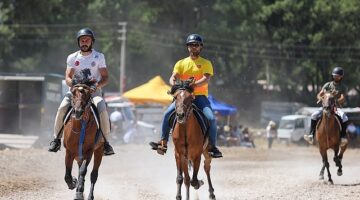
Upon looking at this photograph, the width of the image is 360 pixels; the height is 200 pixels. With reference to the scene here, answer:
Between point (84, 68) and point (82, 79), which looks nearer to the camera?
point (82, 79)

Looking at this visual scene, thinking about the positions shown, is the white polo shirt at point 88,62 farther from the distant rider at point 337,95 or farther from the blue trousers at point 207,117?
the distant rider at point 337,95

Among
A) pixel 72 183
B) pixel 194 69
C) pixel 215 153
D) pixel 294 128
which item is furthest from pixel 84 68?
pixel 294 128

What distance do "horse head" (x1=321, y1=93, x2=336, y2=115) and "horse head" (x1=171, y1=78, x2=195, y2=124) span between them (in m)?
7.19

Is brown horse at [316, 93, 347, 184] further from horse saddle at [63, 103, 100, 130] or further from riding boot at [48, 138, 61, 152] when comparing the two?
riding boot at [48, 138, 61, 152]

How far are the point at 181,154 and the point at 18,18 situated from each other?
56400mm

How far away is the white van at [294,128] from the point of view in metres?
56.3

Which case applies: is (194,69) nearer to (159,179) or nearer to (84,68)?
(84,68)

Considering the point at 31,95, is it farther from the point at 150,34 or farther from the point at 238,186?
the point at 150,34

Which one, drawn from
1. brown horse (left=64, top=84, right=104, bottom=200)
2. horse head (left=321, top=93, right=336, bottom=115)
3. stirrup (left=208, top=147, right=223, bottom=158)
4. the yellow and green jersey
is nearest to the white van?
horse head (left=321, top=93, right=336, bottom=115)

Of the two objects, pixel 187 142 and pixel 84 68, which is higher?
pixel 84 68

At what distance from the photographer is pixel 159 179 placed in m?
21.4

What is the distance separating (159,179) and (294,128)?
119 ft

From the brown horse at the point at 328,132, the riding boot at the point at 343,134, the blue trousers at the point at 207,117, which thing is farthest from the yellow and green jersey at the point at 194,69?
the riding boot at the point at 343,134

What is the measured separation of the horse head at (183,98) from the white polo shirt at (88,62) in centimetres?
145
